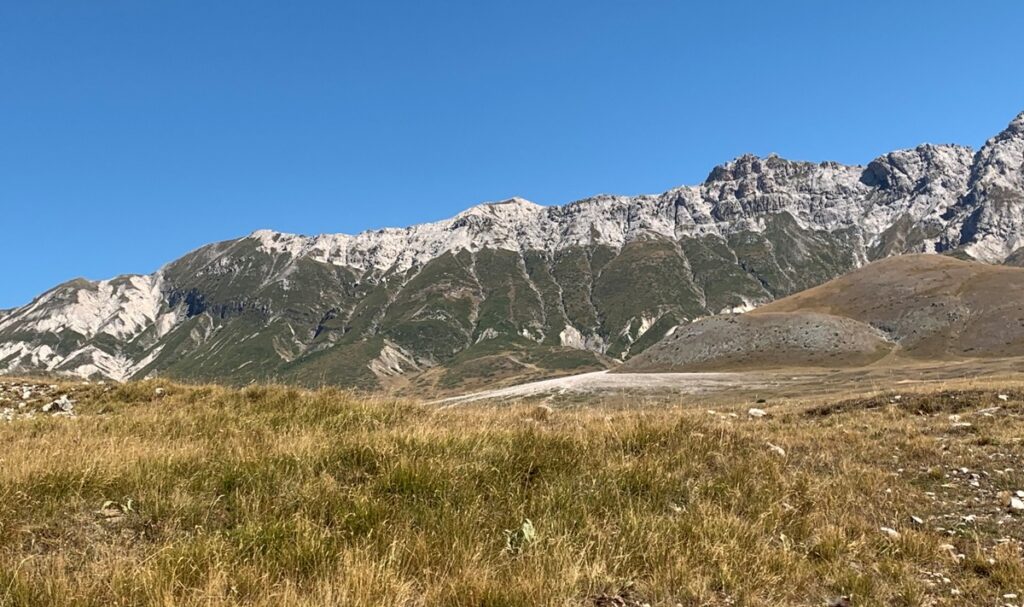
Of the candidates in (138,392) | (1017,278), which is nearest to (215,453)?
(138,392)

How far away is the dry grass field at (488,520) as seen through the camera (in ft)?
15.1

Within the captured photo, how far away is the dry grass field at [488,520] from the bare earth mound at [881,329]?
14188cm

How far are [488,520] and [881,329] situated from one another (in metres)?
182

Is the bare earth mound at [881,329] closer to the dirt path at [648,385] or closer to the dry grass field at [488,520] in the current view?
the dirt path at [648,385]

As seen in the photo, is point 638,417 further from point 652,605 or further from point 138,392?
point 138,392

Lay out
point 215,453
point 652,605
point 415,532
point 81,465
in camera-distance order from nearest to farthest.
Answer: point 652,605 < point 415,532 < point 81,465 < point 215,453

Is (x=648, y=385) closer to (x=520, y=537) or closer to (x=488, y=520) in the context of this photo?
(x=488, y=520)

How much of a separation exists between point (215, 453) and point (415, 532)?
3.55m

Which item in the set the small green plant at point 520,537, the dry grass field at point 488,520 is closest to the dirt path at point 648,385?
the dry grass field at point 488,520

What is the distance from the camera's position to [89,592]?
4191 millimetres

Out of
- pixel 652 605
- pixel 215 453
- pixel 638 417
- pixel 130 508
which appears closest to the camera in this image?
pixel 652 605

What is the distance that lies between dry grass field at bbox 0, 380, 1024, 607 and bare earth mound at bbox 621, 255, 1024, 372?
141879 mm

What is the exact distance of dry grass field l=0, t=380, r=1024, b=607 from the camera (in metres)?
4.60

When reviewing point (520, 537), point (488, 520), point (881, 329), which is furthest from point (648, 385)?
point (881, 329)
